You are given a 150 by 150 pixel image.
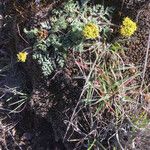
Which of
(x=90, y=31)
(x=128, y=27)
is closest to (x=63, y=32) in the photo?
(x=90, y=31)

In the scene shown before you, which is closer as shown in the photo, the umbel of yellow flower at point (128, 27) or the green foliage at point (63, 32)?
the umbel of yellow flower at point (128, 27)

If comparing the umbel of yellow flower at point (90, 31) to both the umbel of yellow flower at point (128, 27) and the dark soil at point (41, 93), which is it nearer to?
the umbel of yellow flower at point (128, 27)

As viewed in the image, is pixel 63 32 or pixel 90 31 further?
pixel 63 32

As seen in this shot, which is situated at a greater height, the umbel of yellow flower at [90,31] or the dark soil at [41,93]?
the umbel of yellow flower at [90,31]

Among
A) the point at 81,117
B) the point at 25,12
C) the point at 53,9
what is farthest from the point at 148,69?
the point at 25,12

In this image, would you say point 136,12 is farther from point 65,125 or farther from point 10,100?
point 10,100

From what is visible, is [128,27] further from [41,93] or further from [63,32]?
[41,93]

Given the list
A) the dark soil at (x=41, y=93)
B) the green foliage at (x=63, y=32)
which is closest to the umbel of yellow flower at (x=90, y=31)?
the green foliage at (x=63, y=32)
